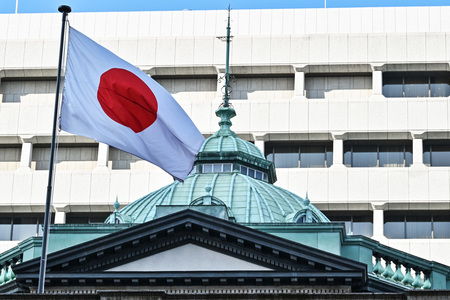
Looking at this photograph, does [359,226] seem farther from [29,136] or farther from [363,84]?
[29,136]

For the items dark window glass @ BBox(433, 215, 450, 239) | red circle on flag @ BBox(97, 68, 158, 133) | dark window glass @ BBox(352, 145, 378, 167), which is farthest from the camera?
dark window glass @ BBox(352, 145, 378, 167)

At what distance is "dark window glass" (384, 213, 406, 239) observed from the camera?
79.6 metres

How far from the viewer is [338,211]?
79938 millimetres

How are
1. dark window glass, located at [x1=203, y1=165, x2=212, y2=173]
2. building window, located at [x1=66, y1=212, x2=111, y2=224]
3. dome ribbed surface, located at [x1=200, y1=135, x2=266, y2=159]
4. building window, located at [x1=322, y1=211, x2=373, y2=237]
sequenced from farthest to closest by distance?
building window, located at [x1=66, y1=212, x2=111, y2=224], building window, located at [x1=322, y1=211, x2=373, y2=237], dome ribbed surface, located at [x1=200, y1=135, x2=266, y2=159], dark window glass, located at [x1=203, y1=165, x2=212, y2=173]

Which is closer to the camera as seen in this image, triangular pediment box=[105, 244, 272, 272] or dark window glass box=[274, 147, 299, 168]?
triangular pediment box=[105, 244, 272, 272]

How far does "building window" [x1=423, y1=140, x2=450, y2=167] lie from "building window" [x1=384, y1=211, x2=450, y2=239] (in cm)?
290

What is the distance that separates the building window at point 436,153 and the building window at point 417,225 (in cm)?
290

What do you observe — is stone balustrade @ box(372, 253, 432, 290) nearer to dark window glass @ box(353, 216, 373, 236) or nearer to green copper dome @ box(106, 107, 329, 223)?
green copper dome @ box(106, 107, 329, 223)

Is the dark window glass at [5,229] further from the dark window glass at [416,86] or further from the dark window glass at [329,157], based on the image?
the dark window glass at [416,86]

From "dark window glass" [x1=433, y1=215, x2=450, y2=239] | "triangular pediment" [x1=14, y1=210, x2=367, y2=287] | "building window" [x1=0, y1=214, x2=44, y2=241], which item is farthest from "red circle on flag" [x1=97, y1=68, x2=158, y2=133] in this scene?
"building window" [x1=0, y1=214, x2=44, y2=241]

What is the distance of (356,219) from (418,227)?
320 cm

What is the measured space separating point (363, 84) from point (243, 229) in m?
36.4

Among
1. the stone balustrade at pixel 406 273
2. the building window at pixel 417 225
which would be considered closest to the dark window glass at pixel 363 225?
the building window at pixel 417 225

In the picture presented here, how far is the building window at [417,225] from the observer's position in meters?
79.4
